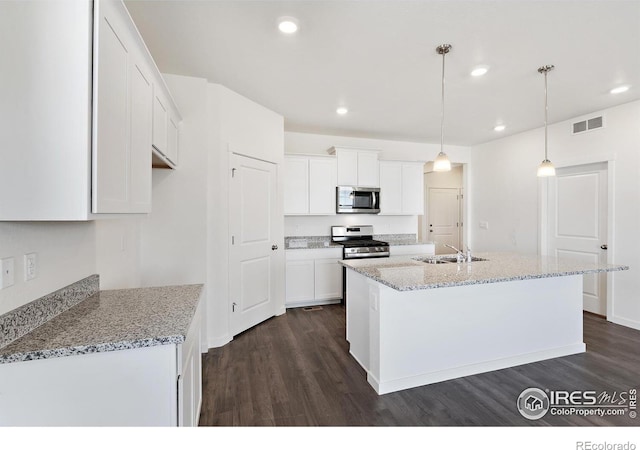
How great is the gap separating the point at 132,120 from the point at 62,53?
447 millimetres

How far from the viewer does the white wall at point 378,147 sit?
15.5 feet

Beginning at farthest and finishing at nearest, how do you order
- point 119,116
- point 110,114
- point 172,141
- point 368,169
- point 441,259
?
point 368,169, point 441,259, point 172,141, point 119,116, point 110,114

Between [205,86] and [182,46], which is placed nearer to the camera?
[182,46]

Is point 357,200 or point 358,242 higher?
point 357,200

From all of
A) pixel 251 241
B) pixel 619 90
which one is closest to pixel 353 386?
pixel 251 241

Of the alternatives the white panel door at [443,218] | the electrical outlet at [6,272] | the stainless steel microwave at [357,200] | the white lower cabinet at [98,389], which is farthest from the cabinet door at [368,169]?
the electrical outlet at [6,272]

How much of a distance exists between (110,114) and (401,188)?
4301mm

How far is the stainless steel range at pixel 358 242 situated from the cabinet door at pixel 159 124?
284 cm

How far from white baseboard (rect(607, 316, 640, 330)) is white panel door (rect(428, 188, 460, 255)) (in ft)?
10.2

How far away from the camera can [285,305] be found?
13.7ft

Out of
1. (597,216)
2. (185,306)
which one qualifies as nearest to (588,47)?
(597,216)

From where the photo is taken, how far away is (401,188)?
16.2ft

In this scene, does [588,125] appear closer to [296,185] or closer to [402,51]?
[402,51]
